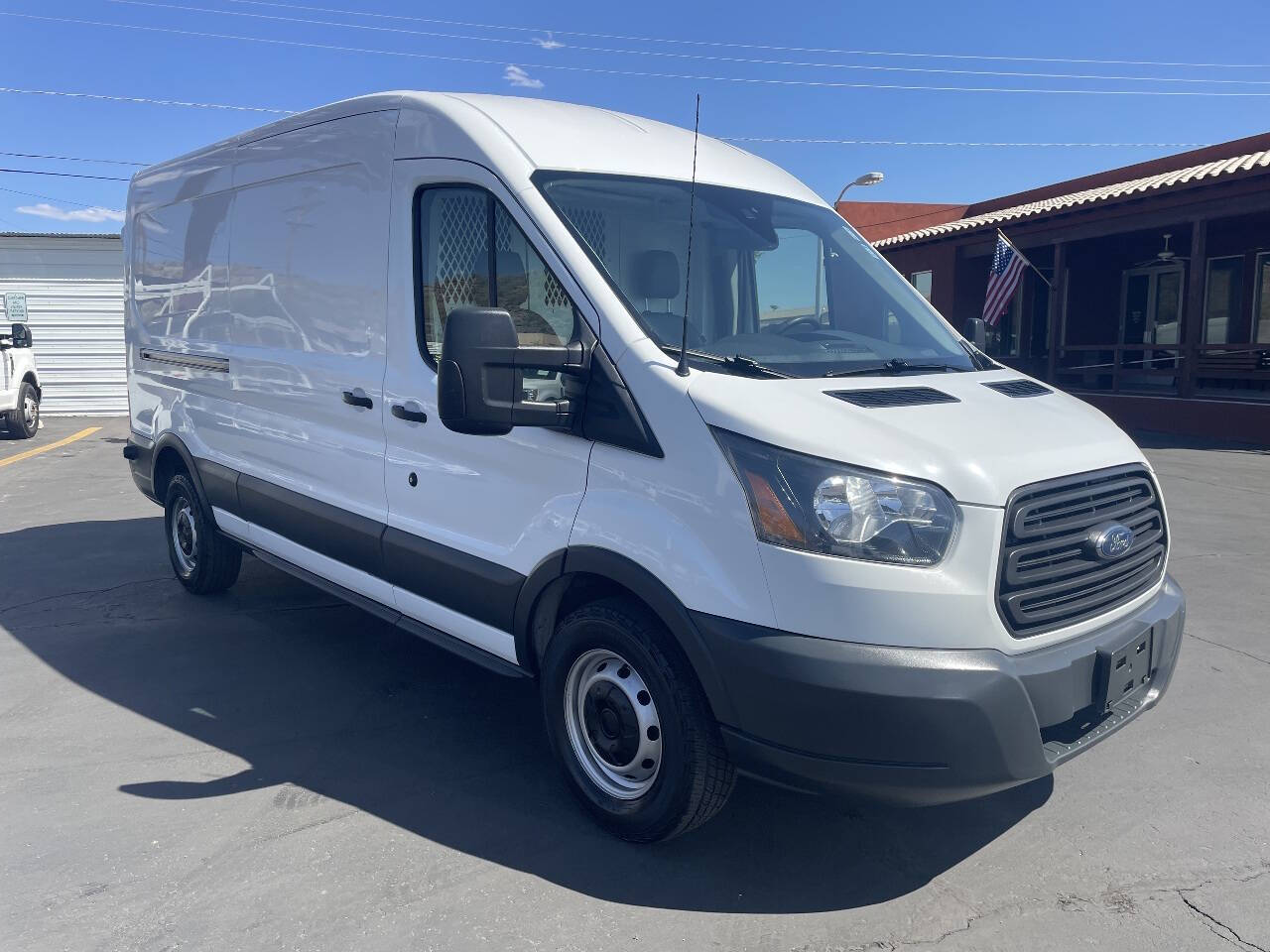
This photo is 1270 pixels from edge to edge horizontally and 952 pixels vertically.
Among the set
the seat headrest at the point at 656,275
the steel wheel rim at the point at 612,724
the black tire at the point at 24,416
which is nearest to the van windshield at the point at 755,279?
the seat headrest at the point at 656,275

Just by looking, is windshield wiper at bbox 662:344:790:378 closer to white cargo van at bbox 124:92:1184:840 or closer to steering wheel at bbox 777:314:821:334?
white cargo van at bbox 124:92:1184:840

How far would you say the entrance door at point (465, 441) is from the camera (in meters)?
3.39

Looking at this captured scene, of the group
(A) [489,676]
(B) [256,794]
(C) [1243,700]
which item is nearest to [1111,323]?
(C) [1243,700]

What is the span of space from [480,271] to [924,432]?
1.68 metres

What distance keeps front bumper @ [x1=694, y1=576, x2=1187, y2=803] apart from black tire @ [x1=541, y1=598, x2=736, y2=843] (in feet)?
0.50

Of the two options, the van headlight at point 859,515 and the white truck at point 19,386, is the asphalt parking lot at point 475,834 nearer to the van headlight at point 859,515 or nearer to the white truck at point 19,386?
the van headlight at point 859,515

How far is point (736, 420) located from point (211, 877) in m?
2.05

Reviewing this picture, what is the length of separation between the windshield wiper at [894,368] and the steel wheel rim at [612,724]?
1158 mm

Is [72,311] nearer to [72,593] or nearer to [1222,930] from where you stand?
[72,593]

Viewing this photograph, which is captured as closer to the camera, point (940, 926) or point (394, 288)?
point (940, 926)

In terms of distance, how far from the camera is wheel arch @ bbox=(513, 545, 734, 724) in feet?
9.46

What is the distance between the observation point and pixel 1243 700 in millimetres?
4547

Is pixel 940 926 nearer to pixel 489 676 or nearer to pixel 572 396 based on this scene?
pixel 572 396

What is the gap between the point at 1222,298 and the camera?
17.7m
